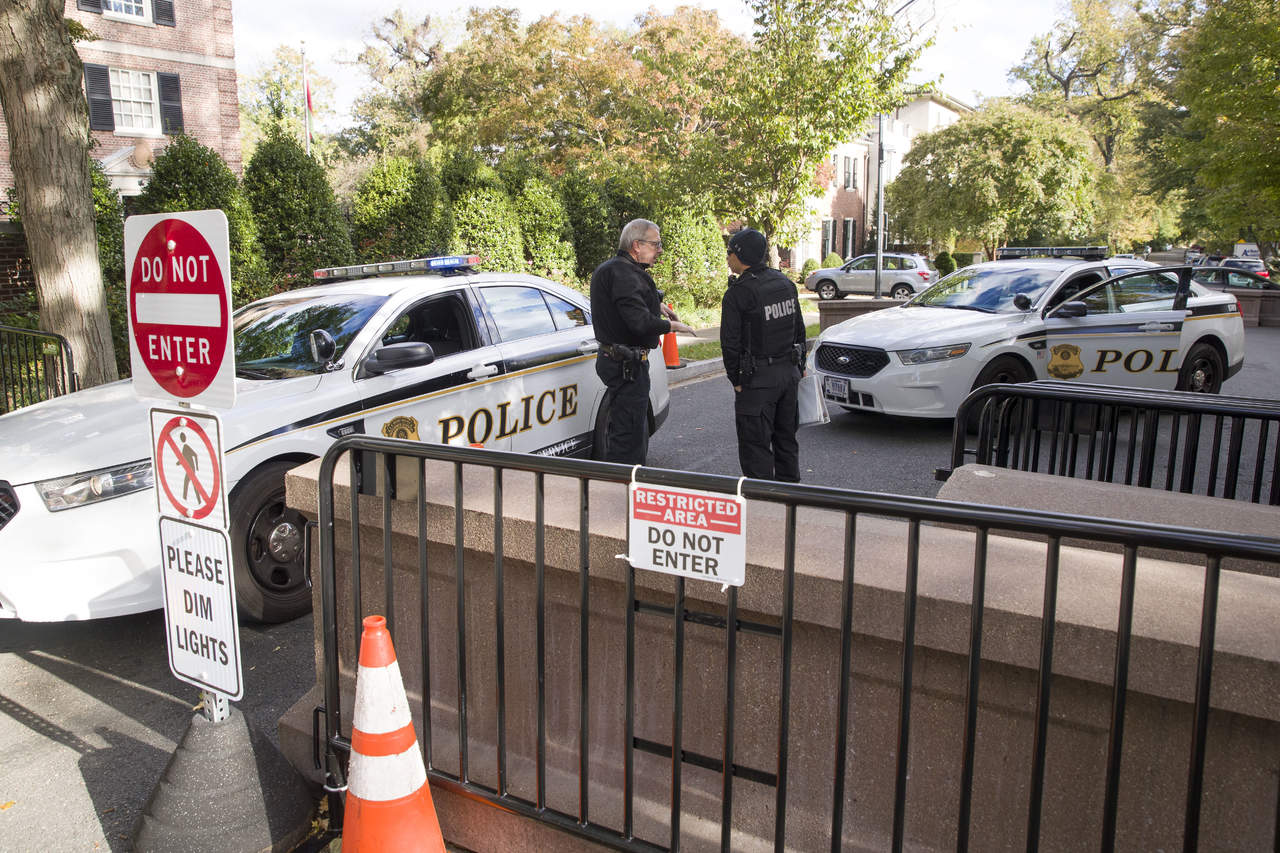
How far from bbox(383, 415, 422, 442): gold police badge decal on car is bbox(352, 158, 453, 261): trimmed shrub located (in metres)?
12.3

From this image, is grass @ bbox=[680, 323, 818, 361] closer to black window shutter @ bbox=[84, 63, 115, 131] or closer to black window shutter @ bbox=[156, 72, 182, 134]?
black window shutter @ bbox=[156, 72, 182, 134]

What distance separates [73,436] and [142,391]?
1.70 meters

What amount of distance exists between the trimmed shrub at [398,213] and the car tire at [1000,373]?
1142 centimetres

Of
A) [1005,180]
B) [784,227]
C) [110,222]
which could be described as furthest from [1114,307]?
[1005,180]

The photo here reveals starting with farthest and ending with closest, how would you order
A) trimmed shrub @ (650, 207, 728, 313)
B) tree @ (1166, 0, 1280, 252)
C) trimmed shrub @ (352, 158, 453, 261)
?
trimmed shrub @ (650, 207, 728, 313) < trimmed shrub @ (352, 158, 453, 261) < tree @ (1166, 0, 1280, 252)

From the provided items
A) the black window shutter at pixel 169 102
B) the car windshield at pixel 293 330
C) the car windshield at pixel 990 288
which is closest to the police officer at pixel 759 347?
the car windshield at pixel 293 330

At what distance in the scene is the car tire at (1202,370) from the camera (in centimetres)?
1027

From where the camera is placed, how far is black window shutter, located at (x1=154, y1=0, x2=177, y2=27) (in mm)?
26750

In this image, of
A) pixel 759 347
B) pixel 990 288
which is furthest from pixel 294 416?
pixel 990 288

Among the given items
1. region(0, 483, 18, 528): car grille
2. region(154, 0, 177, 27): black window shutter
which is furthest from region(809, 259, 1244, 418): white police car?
region(154, 0, 177, 27): black window shutter

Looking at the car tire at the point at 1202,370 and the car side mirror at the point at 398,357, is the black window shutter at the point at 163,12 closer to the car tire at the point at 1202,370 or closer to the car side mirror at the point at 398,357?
the car side mirror at the point at 398,357

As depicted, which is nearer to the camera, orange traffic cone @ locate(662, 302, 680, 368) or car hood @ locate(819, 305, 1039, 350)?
orange traffic cone @ locate(662, 302, 680, 368)

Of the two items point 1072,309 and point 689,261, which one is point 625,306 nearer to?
point 1072,309

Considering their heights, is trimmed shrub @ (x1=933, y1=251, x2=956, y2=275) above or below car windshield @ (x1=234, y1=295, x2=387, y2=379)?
above
